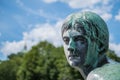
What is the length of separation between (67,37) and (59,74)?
2486 inches

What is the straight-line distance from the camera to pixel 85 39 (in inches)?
168

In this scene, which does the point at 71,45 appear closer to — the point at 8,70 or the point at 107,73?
the point at 107,73

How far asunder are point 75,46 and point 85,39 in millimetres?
123

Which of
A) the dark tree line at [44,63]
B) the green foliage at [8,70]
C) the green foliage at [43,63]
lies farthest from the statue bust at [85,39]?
the green foliage at [8,70]

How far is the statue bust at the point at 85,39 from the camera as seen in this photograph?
425 centimetres

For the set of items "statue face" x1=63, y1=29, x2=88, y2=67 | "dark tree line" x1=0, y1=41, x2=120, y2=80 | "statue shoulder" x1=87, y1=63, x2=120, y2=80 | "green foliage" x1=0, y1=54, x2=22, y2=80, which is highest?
"green foliage" x1=0, y1=54, x2=22, y2=80

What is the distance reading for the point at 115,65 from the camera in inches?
158

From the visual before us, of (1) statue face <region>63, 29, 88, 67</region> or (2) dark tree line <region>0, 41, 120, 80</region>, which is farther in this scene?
(2) dark tree line <region>0, 41, 120, 80</region>

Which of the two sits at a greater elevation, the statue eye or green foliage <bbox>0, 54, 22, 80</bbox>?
green foliage <bbox>0, 54, 22, 80</bbox>

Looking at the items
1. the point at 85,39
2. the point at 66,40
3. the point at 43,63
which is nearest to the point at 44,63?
the point at 43,63

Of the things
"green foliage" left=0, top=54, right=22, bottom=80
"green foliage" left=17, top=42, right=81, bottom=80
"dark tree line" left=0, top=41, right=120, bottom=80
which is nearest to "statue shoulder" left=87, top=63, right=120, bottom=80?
"dark tree line" left=0, top=41, right=120, bottom=80

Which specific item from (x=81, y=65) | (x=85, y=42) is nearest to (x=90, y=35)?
(x=85, y=42)

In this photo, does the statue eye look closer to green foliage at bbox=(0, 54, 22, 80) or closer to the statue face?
the statue face

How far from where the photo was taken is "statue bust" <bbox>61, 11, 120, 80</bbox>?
13.9 ft
